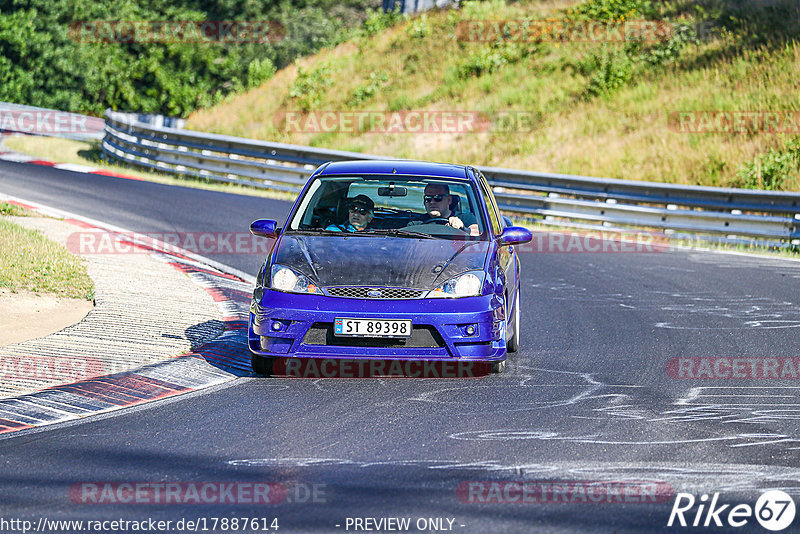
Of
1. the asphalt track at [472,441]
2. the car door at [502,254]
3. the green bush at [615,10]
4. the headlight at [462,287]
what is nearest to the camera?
the asphalt track at [472,441]

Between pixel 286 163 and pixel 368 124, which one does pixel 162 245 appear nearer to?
pixel 286 163

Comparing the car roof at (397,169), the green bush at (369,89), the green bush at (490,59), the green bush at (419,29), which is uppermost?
the green bush at (419,29)

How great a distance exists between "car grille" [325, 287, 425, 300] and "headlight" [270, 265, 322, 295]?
150 millimetres

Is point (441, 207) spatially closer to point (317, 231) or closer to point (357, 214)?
point (357, 214)

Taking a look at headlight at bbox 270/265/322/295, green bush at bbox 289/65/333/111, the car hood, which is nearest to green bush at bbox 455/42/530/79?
green bush at bbox 289/65/333/111

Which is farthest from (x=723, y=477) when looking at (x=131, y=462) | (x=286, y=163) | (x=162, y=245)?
(x=286, y=163)

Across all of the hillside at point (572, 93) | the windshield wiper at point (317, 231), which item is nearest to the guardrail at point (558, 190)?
the hillside at point (572, 93)

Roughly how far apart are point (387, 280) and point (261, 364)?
116cm

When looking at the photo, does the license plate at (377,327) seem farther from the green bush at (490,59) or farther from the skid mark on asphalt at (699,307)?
the green bush at (490,59)

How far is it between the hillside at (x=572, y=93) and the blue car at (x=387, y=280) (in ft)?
53.1

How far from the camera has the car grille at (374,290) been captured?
7453mm

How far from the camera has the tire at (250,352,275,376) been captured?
307 inches

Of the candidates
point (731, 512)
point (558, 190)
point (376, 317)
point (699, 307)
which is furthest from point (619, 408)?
point (558, 190)

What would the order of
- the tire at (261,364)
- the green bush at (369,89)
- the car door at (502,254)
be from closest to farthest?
the tire at (261,364) → the car door at (502,254) → the green bush at (369,89)
